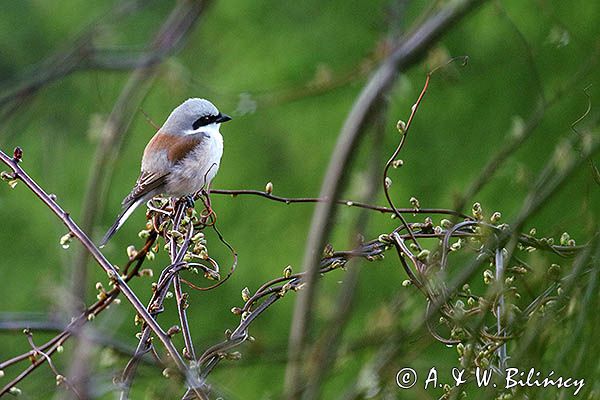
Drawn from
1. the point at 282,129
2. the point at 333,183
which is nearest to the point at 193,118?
the point at 282,129

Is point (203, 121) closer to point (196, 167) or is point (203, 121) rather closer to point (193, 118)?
point (193, 118)

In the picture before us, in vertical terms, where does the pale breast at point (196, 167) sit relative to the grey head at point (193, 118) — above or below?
below

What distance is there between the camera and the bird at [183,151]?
316cm

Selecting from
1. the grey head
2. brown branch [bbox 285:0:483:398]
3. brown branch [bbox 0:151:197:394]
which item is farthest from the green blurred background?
brown branch [bbox 285:0:483:398]

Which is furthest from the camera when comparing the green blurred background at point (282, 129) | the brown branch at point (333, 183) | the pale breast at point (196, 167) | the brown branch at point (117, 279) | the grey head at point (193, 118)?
the green blurred background at point (282, 129)

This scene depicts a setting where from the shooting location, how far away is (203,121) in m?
3.37

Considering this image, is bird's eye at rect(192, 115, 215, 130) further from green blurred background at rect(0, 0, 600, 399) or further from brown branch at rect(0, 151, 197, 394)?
brown branch at rect(0, 151, 197, 394)

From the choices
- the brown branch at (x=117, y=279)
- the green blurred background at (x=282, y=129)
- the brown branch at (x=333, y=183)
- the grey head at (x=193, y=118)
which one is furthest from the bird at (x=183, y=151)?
the brown branch at (x=333, y=183)

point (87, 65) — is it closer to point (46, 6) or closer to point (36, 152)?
point (36, 152)

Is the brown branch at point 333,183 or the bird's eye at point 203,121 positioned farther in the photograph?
the bird's eye at point 203,121

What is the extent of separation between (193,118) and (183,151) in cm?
12

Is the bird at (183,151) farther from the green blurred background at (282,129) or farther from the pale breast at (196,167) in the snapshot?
the green blurred background at (282,129)

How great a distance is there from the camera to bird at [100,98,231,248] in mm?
3158

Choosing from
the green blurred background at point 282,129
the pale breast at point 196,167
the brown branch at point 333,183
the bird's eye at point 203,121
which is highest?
the green blurred background at point 282,129
